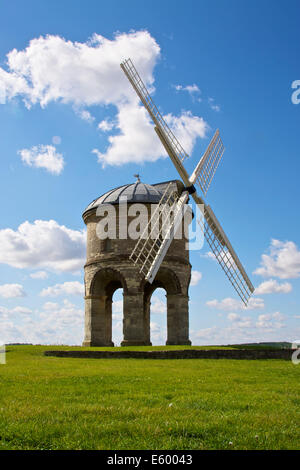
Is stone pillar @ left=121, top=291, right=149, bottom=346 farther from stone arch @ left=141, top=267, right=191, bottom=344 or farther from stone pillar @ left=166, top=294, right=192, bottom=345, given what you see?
stone pillar @ left=166, top=294, right=192, bottom=345

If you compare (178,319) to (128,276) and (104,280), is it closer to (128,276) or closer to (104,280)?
(128,276)

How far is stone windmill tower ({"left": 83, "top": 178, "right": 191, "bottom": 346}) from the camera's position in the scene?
30078 millimetres

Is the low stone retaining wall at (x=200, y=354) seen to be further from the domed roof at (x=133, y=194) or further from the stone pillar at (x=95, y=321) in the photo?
the domed roof at (x=133, y=194)

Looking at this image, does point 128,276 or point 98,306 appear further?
point 98,306

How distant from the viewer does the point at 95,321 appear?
103 feet

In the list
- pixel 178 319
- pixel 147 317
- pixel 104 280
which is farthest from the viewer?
pixel 147 317

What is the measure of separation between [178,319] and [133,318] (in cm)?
315

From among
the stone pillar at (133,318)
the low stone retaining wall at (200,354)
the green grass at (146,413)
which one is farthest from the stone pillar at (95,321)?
the green grass at (146,413)

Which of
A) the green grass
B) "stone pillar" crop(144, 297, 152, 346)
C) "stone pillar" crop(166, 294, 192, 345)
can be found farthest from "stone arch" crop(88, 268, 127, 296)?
the green grass

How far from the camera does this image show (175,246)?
3145 cm

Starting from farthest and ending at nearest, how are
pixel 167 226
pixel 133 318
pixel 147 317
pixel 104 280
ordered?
1. pixel 147 317
2. pixel 104 280
3. pixel 133 318
4. pixel 167 226

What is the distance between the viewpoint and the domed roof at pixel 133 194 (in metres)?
31.4

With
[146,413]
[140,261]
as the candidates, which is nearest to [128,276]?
[140,261]
